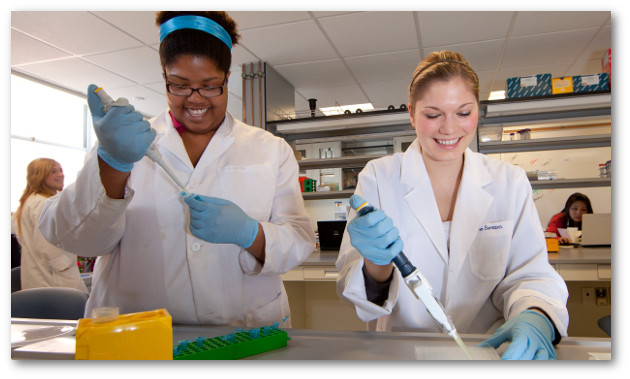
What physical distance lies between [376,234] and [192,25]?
2.52ft

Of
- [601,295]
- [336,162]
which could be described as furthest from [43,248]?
[601,295]

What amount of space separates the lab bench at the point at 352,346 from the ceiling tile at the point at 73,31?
0.85 meters

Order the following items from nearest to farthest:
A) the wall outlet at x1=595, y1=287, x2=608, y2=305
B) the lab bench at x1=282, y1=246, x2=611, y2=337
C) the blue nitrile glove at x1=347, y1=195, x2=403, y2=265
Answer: the blue nitrile glove at x1=347, y1=195, x2=403, y2=265 < the lab bench at x1=282, y1=246, x2=611, y2=337 < the wall outlet at x1=595, y1=287, x2=608, y2=305

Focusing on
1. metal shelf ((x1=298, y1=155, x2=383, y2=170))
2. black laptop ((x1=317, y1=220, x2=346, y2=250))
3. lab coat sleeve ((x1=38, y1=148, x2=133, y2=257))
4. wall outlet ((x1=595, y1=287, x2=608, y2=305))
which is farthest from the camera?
black laptop ((x1=317, y1=220, x2=346, y2=250))

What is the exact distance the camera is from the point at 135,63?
119 centimetres

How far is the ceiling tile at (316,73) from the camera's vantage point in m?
1.45

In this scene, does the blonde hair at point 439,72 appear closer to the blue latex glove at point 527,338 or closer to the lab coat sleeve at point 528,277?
the lab coat sleeve at point 528,277

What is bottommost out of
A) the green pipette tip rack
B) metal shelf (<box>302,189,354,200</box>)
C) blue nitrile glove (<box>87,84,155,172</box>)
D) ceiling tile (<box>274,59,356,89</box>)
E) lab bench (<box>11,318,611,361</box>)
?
lab bench (<box>11,318,611,361</box>)

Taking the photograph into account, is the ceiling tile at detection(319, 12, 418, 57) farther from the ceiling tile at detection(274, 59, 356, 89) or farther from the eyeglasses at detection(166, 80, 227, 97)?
the eyeglasses at detection(166, 80, 227, 97)

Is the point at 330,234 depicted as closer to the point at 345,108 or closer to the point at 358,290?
the point at 345,108

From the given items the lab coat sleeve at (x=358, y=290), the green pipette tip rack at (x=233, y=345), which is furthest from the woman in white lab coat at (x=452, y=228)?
the green pipette tip rack at (x=233, y=345)

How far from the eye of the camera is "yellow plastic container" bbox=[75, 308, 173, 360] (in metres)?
0.68

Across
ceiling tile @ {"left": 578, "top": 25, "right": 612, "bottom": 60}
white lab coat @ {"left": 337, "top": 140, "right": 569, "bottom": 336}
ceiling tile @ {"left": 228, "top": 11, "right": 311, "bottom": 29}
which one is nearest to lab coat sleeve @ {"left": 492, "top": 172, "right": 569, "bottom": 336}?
Result: white lab coat @ {"left": 337, "top": 140, "right": 569, "bottom": 336}

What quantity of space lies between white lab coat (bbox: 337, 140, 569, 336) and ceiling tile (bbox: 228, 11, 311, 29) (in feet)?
1.84
